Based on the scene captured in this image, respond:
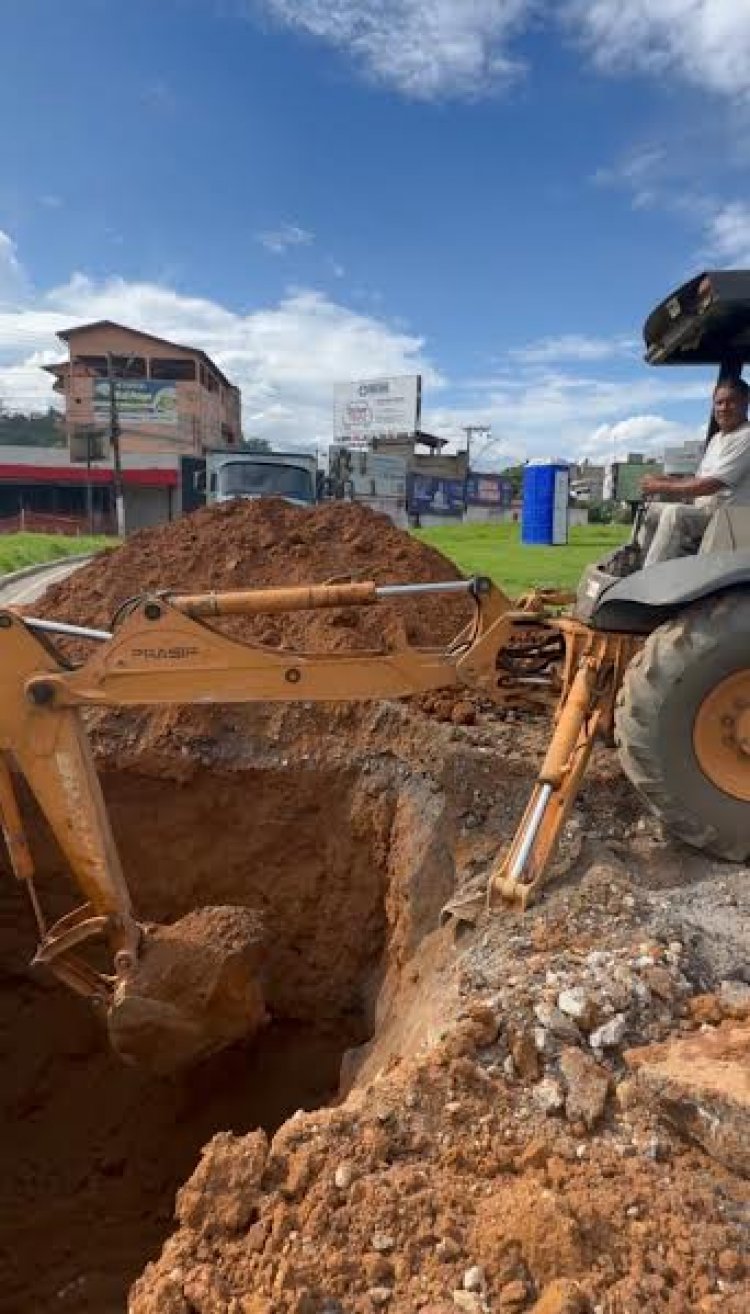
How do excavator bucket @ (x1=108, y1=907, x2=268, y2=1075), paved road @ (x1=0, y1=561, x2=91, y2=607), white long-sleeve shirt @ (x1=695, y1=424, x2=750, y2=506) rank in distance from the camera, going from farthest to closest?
paved road @ (x1=0, y1=561, x2=91, y2=607) < white long-sleeve shirt @ (x1=695, y1=424, x2=750, y2=506) < excavator bucket @ (x1=108, y1=907, x2=268, y2=1075)

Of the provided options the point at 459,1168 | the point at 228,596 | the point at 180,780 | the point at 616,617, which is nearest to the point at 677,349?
the point at 616,617

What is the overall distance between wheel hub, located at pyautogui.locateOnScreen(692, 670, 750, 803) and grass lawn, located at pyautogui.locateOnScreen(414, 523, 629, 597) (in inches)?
227

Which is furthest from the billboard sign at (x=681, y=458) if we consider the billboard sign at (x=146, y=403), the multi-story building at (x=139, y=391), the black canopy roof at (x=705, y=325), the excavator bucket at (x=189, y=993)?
the billboard sign at (x=146, y=403)

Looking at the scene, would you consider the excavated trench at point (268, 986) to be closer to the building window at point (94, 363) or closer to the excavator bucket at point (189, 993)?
the excavator bucket at point (189, 993)

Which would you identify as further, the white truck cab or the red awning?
the red awning

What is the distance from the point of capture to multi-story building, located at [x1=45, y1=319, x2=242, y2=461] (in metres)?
48.9

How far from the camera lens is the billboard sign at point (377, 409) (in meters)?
53.7

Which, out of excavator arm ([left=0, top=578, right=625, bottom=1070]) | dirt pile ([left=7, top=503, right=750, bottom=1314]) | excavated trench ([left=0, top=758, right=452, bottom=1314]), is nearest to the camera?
dirt pile ([left=7, top=503, right=750, bottom=1314])

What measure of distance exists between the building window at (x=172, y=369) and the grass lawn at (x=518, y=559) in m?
32.1

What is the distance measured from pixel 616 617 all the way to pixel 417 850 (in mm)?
1622

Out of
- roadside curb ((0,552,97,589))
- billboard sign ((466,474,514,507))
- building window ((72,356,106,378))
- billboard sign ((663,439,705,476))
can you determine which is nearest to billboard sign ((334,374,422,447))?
billboard sign ((466,474,514,507))

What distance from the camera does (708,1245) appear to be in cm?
200

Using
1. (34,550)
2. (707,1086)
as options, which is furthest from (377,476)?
(707,1086)

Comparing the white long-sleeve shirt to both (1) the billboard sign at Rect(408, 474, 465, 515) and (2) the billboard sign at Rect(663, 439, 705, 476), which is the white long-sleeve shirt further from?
(1) the billboard sign at Rect(408, 474, 465, 515)
